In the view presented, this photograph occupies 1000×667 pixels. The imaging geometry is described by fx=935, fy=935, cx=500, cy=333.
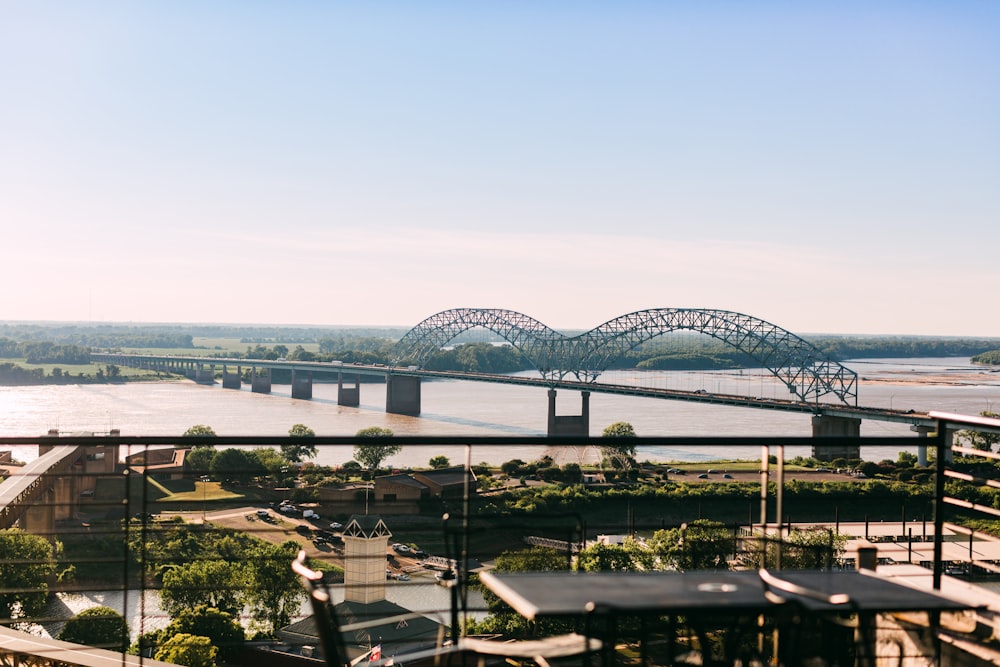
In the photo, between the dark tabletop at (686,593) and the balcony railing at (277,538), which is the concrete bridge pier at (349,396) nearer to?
the balcony railing at (277,538)

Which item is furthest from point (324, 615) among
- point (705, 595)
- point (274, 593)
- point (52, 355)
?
point (52, 355)

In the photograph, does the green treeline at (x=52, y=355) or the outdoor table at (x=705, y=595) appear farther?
the green treeline at (x=52, y=355)

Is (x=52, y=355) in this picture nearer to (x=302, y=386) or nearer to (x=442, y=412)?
(x=302, y=386)

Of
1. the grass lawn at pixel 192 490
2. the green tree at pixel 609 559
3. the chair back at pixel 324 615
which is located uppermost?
the chair back at pixel 324 615

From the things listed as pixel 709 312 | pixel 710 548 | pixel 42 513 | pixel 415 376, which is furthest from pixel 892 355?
pixel 710 548

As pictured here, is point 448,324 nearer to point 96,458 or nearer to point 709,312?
point 709,312

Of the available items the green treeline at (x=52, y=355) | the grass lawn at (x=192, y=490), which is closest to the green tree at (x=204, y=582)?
the grass lawn at (x=192, y=490)
